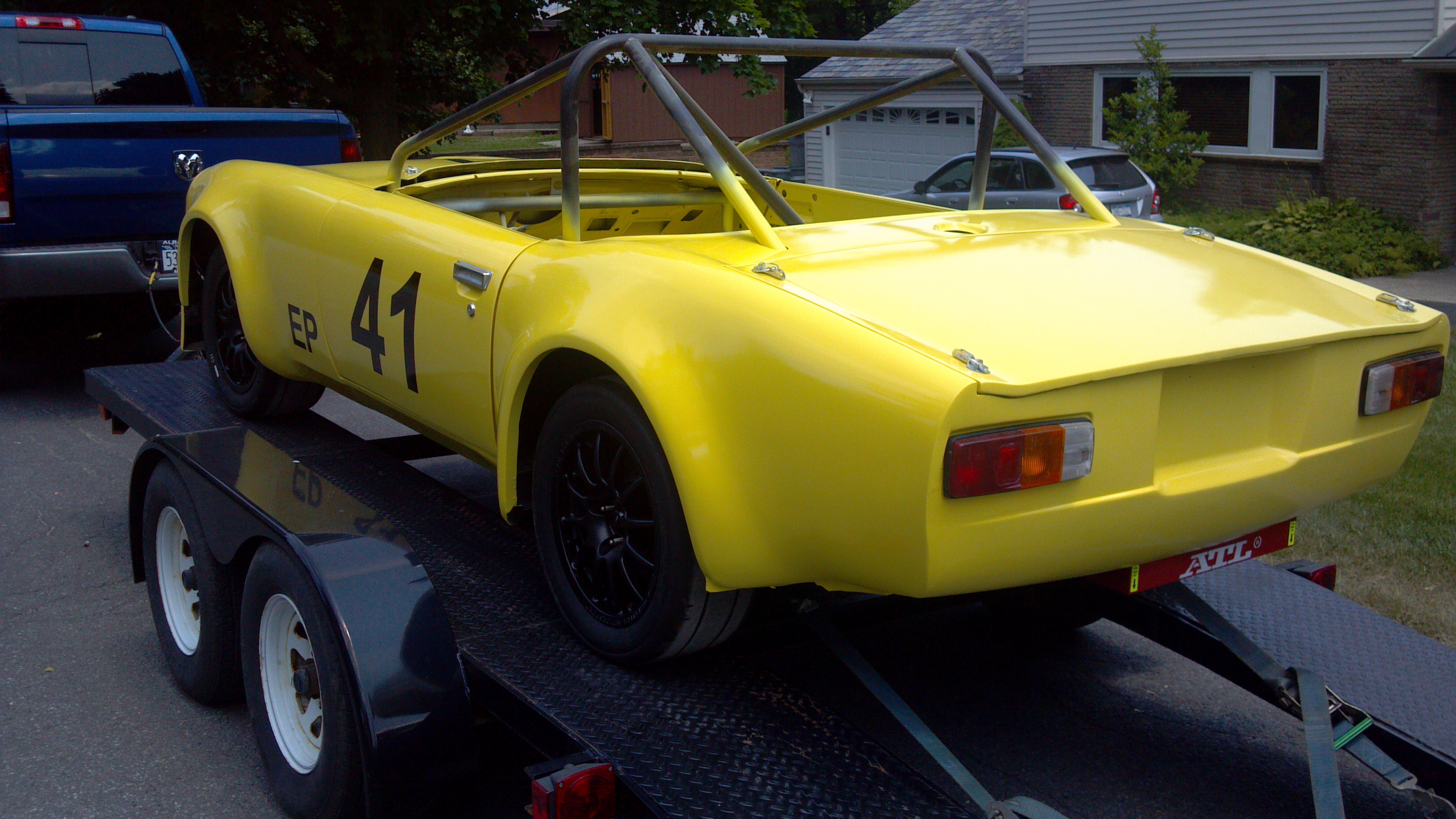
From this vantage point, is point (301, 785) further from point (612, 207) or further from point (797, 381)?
point (612, 207)

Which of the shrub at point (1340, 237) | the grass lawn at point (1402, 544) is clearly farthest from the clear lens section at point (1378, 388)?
the shrub at point (1340, 237)

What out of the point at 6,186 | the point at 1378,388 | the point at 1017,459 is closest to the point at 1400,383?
the point at 1378,388

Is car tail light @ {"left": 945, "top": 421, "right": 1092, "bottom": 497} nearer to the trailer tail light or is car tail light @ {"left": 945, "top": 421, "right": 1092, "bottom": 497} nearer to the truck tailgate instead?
the trailer tail light

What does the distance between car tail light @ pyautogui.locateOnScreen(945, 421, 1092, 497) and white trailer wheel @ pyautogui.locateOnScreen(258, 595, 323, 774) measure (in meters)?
1.56

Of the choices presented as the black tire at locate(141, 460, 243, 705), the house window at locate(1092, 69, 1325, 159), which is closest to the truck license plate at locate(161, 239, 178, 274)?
the black tire at locate(141, 460, 243, 705)

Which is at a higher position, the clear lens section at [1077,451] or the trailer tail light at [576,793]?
the clear lens section at [1077,451]

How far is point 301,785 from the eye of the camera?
281 centimetres

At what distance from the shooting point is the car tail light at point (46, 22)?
7.30m

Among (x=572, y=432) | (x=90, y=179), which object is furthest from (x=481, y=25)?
(x=572, y=432)

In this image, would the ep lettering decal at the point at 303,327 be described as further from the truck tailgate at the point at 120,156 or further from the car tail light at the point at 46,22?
the car tail light at the point at 46,22

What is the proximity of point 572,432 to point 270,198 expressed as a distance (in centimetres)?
190

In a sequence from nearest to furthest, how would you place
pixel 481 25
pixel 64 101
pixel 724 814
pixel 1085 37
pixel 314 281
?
pixel 724 814 → pixel 314 281 → pixel 64 101 → pixel 481 25 → pixel 1085 37

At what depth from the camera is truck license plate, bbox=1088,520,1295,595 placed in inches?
100

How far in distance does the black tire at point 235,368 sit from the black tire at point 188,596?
0.71m
